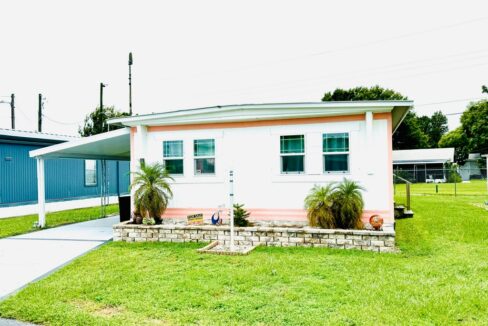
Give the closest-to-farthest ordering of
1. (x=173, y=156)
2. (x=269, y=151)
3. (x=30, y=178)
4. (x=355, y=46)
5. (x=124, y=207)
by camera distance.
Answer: (x=269, y=151)
(x=173, y=156)
(x=124, y=207)
(x=30, y=178)
(x=355, y=46)

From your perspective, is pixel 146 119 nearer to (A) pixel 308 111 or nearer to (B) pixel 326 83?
(A) pixel 308 111

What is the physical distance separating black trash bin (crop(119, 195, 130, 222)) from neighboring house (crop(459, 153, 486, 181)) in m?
33.2

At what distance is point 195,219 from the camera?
27.4 ft

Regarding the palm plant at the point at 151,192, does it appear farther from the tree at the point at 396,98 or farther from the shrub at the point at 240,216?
the tree at the point at 396,98

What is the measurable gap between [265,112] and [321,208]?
2489 mm

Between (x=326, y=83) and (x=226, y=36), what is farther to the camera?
(x=326, y=83)

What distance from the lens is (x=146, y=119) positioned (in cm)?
916

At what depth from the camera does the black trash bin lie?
10.3 metres

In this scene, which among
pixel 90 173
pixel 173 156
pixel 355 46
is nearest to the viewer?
pixel 173 156

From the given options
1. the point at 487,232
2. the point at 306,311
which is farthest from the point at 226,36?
the point at 306,311

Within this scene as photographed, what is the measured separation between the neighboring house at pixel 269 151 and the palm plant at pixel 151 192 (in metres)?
0.55

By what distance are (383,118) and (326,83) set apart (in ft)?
91.0

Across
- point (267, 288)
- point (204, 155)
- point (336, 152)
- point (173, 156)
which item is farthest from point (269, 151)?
point (267, 288)

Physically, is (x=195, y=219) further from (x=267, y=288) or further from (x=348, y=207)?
(x=267, y=288)
